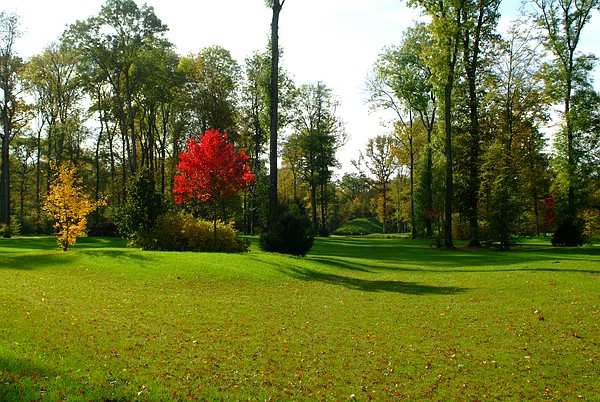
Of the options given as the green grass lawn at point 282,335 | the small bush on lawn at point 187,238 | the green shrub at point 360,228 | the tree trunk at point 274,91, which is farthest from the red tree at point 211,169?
the green shrub at point 360,228

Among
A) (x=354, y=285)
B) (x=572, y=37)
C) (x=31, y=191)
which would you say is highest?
(x=572, y=37)

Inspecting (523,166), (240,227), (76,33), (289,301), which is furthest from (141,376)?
(240,227)

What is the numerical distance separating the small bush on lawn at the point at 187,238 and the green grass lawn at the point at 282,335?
21.3 ft

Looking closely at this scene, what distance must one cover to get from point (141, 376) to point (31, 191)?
2625 inches

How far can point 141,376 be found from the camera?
607cm

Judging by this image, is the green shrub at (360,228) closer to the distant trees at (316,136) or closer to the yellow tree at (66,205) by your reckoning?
the distant trees at (316,136)

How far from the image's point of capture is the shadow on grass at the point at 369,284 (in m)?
14.6

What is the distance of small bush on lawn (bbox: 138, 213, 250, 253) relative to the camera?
22.9 metres

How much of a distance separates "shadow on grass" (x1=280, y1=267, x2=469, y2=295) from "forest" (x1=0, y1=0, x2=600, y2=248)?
7628 mm

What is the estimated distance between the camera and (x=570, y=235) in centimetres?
3064

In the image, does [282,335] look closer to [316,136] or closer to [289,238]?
[289,238]

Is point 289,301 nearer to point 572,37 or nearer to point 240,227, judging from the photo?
point 572,37

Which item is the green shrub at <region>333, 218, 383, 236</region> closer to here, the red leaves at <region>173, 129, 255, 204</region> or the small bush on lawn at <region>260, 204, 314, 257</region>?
the small bush on lawn at <region>260, 204, 314, 257</region>

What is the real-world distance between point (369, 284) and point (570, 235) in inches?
827
